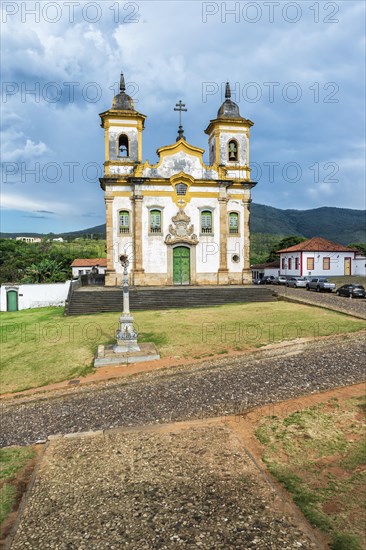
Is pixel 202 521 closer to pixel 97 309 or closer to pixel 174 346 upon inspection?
pixel 174 346

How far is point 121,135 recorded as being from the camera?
26078mm

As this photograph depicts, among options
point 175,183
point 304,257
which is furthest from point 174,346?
point 304,257

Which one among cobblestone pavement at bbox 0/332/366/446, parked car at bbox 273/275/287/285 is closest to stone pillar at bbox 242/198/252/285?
parked car at bbox 273/275/287/285

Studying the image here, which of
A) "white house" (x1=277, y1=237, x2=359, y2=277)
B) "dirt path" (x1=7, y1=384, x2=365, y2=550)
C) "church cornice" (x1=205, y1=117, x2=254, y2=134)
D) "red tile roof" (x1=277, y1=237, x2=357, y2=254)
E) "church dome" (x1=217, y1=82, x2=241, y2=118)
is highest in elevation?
"church dome" (x1=217, y1=82, x2=241, y2=118)

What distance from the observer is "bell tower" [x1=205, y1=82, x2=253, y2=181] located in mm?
27062

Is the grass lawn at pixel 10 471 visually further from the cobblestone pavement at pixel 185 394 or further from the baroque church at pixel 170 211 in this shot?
the baroque church at pixel 170 211

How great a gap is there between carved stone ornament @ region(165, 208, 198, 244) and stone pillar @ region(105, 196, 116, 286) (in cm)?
407

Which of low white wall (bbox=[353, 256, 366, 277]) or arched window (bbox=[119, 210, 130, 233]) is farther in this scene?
low white wall (bbox=[353, 256, 366, 277])

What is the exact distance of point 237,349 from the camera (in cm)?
1173

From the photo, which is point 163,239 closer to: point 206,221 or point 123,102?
point 206,221

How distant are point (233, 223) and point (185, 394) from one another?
2018cm

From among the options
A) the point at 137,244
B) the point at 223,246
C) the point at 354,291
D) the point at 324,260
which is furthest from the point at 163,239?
the point at 324,260

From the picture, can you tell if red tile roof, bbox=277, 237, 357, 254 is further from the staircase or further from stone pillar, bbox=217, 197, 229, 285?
the staircase

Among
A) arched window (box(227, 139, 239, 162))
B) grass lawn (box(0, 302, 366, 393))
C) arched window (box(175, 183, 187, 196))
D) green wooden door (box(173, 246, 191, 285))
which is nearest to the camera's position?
grass lawn (box(0, 302, 366, 393))
